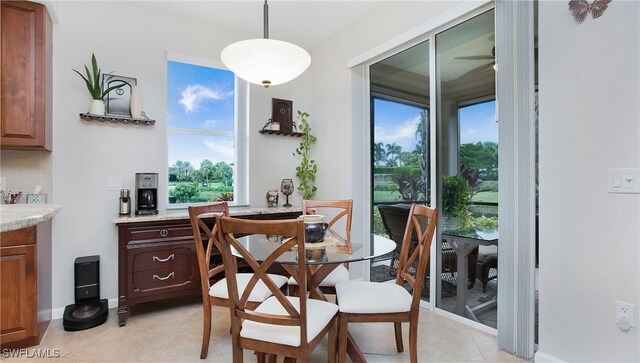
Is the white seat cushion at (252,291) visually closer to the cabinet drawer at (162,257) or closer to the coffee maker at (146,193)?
the cabinet drawer at (162,257)

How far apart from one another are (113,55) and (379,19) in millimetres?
2571

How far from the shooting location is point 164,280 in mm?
2666

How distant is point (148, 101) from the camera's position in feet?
10.1

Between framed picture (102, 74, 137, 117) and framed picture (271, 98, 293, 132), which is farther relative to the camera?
framed picture (271, 98, 293, 132)

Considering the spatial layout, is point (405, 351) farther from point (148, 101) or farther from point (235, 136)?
point (148, 101)

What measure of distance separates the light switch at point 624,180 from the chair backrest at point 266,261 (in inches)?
64.3

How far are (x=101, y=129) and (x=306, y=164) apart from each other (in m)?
2.13

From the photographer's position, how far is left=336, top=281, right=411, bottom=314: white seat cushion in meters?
1.65

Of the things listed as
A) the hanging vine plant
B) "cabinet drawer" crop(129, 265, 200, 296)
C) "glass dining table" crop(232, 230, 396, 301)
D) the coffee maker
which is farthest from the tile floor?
the hanging vine plant

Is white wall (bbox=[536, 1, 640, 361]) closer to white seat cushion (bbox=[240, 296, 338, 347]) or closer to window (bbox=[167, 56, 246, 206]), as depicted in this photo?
white seat cushion (bbox=[240, 296, 338, 347])

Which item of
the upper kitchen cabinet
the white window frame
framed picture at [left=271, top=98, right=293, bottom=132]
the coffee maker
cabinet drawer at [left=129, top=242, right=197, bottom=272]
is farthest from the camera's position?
framed picture at [left=271, top=98, right=293, bottom=132]

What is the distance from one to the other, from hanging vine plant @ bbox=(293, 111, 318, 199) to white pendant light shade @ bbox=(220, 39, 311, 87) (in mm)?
1796

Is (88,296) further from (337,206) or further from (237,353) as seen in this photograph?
(337,206)

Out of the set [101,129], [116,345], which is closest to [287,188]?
[101,129]
